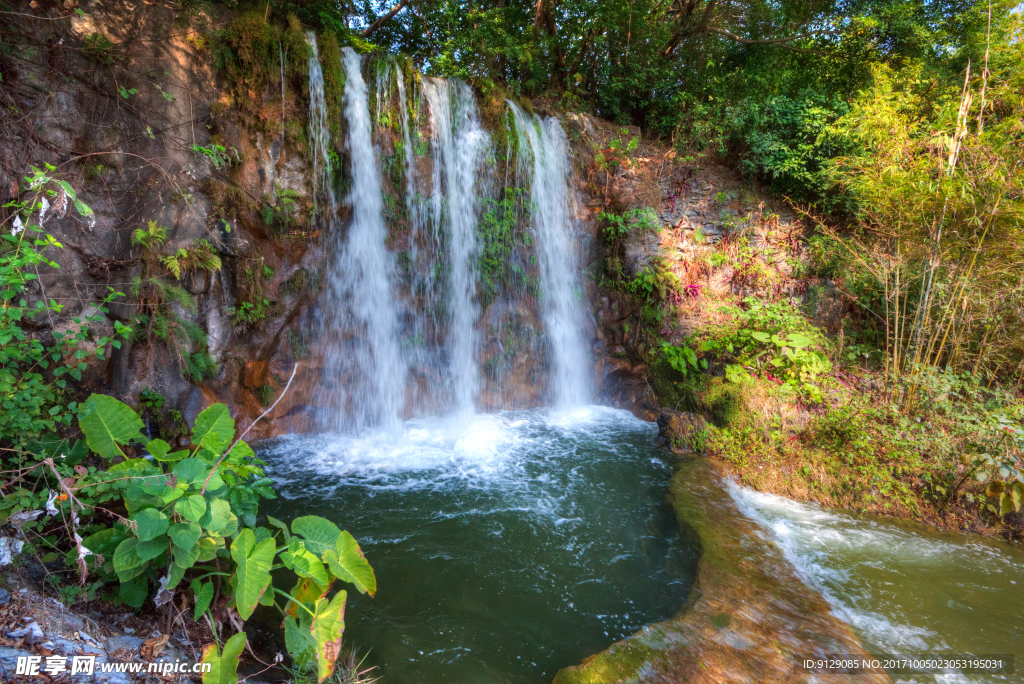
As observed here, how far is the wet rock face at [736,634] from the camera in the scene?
2680mm

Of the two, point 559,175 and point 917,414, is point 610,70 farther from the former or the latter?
point 917,414

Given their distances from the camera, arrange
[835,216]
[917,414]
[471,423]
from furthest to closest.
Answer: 1. [835,216]
2. [471,423]
3. [917,414]

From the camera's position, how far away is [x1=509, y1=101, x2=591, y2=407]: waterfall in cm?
774

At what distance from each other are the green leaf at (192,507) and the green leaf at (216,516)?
1.8 inches

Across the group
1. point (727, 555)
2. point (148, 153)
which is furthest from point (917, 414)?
point (148, 153)

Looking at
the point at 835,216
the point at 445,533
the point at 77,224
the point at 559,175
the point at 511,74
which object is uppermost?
the point at 511,74

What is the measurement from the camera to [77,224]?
14.0ft

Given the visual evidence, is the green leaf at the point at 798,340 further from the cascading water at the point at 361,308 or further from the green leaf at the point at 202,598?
the green leaf at the point at 202,598

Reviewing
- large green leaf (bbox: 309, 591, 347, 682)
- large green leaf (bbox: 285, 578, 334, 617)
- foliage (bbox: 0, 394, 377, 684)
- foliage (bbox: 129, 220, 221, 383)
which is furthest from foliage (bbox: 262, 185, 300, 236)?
large green leaf (bbox: 309, 591, 347, 682)

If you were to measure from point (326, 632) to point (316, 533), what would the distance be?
0.51 m

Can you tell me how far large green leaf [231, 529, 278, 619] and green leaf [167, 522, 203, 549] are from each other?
0.20 metres

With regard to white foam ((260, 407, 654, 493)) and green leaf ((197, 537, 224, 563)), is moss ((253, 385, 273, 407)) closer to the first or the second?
white foam ((260, 407, 654, 493))

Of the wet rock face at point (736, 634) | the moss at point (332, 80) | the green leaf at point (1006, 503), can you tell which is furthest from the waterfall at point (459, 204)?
the green leaf at point (1006, 503)

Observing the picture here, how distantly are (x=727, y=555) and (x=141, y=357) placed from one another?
5.66 m
